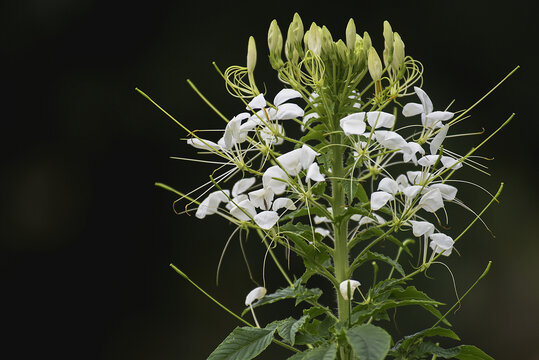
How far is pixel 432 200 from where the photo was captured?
0.96 m

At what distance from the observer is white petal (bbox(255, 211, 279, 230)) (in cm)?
93

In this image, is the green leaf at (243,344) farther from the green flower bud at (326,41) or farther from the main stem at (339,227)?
the green flower bud at (326,41)

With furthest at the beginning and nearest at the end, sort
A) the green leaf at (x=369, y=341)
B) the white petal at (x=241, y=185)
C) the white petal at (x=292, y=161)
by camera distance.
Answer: the white petal at (x=241, y=185)
the white petal at (x=292, y=161)
the green leaf at (x=369, y=341)

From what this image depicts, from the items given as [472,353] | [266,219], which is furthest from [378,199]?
[472,353]

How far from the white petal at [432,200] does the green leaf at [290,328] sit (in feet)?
0.77

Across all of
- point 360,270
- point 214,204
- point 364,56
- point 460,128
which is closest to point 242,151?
point 214,204

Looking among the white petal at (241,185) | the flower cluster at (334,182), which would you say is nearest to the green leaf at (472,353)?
the flower cluster at (334,182)

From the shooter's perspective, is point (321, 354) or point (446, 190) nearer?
point (321, 354)

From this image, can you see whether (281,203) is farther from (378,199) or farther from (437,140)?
(437,140)

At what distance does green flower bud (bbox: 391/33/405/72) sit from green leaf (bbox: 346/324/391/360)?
38 cm

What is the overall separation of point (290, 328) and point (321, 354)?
0.06m

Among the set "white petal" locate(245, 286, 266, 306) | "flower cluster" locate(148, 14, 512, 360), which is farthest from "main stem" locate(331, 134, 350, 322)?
"white petal" locate(245, 286, 266, 306)

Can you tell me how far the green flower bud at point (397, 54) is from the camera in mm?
964

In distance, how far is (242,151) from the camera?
101cm
